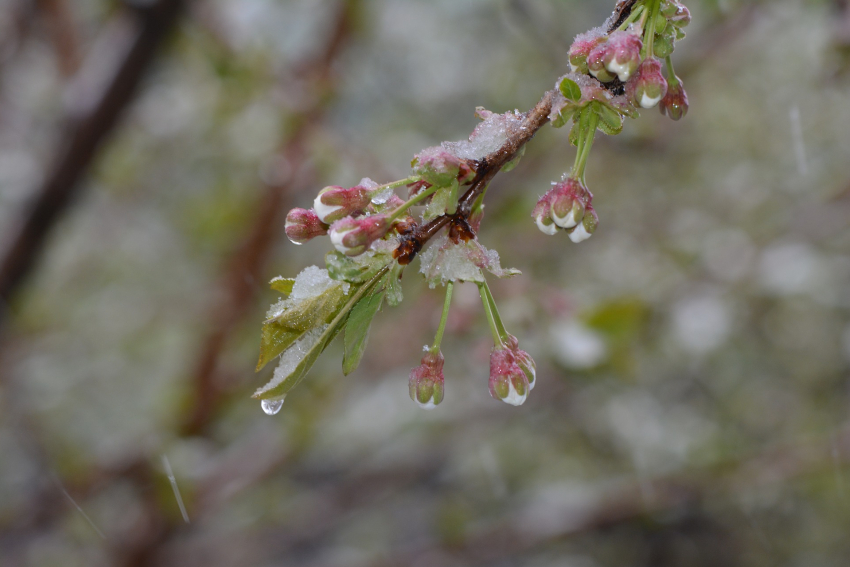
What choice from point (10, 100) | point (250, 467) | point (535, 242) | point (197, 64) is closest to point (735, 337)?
point (535, 242)

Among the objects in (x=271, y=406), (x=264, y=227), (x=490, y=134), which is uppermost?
(x=264, y=227)

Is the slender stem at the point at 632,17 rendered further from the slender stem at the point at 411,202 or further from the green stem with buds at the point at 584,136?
the slender stem at the point at 411,202

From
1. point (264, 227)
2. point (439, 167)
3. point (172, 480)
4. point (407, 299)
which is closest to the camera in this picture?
point (439, 167)

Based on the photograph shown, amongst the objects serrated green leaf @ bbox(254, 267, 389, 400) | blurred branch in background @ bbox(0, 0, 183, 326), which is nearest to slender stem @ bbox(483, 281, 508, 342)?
serrated green leaf @ bbox(254, 267, 389, 400)

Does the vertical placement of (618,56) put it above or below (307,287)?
above

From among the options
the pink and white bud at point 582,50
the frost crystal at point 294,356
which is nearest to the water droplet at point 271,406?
the frost crystal at point 294,356

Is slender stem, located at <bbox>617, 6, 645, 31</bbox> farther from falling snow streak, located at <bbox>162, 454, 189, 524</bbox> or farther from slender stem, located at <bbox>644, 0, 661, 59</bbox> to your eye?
falling snow streak, located at <bbox>162, 454, 189, 524</bbox>

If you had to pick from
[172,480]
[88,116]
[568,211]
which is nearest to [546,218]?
[568,211]

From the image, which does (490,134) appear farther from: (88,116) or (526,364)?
(88,116)
